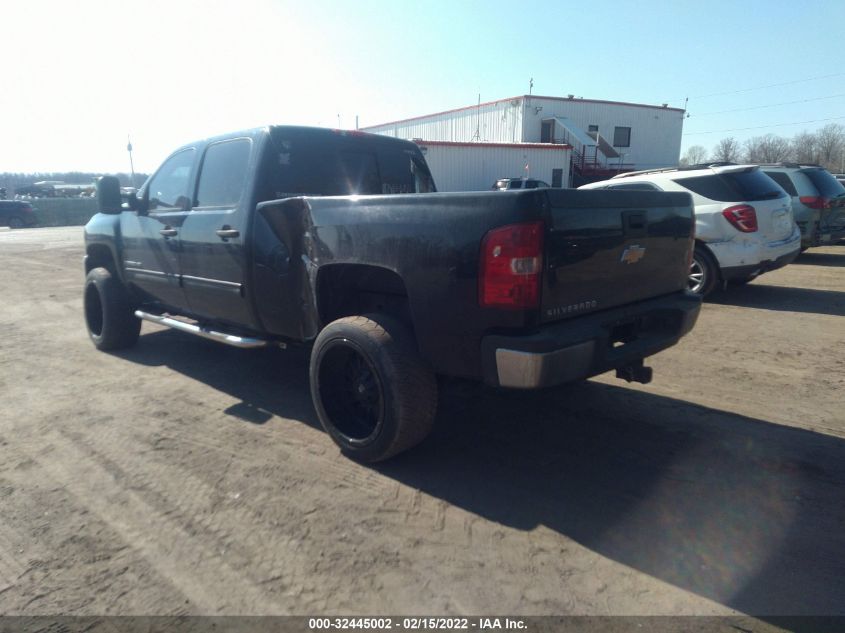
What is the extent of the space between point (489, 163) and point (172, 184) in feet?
71.3

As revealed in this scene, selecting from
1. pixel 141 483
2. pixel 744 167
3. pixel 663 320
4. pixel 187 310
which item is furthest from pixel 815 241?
pixel 141 483

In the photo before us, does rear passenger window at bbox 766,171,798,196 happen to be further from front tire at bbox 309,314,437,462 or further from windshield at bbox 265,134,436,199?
front tire at bbox 309,314,437,462

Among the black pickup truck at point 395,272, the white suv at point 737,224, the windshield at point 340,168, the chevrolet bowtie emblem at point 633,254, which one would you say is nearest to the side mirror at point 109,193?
the black pickup truck at point 395,272

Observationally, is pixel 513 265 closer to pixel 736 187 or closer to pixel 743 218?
pixel 743 218

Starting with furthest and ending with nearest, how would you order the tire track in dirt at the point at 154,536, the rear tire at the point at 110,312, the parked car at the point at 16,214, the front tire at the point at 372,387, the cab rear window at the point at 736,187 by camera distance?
the parked car at the point at 16,214 < the cab rear window at the point at 736,187 < the rear tire at the point at 110,312 < the front tire at the point at 372,387 < the tire track in dirt at the point at 154,536

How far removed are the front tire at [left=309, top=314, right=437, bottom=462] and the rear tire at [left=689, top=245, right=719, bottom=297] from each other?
18.0 feet

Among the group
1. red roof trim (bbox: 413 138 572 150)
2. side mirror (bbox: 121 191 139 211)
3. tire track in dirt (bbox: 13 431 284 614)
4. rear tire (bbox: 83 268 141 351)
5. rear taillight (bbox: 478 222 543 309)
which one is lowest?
tire track in dirt (bbox: 13 431 284 614)

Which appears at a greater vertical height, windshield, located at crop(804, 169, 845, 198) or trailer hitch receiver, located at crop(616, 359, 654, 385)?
windshield, located at crop(804, 169, 845, 198)

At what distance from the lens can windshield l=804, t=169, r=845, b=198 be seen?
987cm

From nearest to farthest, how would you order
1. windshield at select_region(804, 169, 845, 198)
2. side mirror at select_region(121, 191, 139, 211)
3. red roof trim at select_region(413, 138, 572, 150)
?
side mirror at select_region(121, 191, 139, 211) → windshield at select_region(804, 169, 845, 198) → red roof trim at select_region(413, 138, 572, 150)

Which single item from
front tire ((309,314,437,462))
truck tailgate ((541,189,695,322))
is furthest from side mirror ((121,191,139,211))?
truck tailgate ((541,189,695,322))

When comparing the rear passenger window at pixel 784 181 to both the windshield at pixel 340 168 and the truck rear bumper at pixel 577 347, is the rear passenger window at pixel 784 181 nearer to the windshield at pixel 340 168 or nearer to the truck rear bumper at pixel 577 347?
the windshield at pixel 340 168

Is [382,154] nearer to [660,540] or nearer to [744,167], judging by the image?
→ [660,540]

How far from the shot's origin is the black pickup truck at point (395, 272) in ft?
8.60
